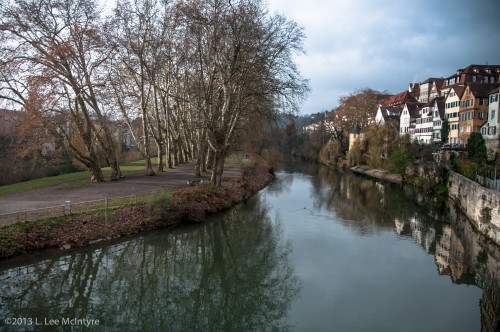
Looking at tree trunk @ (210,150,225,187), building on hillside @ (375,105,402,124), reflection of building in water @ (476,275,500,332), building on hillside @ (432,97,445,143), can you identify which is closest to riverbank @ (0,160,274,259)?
tree trunk @ (210,150,225,187)

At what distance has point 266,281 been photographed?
1462cm

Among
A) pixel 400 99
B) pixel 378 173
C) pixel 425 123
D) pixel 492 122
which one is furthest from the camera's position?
pixel 400 99

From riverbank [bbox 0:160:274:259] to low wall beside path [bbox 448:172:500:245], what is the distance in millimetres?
14998

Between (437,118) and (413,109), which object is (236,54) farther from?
(413,109)

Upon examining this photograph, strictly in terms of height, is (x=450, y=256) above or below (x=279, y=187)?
below

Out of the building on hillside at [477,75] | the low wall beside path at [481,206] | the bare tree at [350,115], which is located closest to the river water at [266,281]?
the low wall beside path at [481,206]

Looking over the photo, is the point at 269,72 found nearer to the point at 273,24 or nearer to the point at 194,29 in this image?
the point at 273,24

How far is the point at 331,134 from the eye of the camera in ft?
264

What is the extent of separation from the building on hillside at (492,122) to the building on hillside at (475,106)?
2.25 meters

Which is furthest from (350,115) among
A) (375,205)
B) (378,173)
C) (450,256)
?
(450,256)

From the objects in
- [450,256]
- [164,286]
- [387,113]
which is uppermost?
[387,113]

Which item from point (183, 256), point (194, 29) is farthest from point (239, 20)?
point (183, 256)

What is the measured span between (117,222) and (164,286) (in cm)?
643

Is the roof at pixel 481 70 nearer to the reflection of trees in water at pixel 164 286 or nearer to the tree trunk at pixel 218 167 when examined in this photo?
the tree trunk at pixel 218 167
